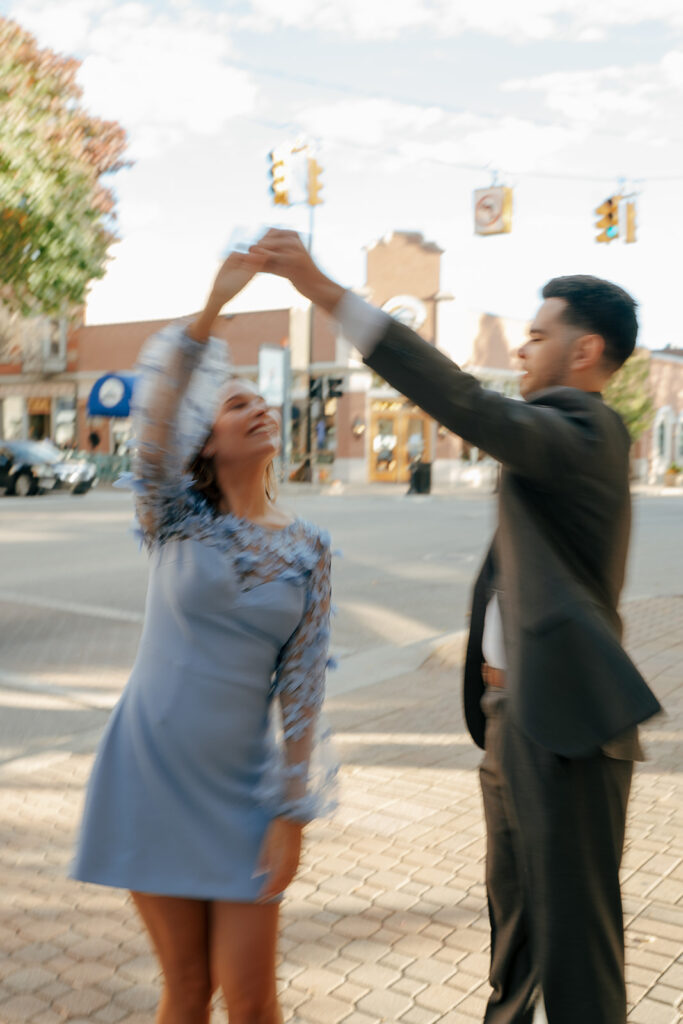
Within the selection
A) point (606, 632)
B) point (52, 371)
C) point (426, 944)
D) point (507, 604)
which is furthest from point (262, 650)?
point (52, 371)

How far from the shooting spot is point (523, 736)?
2.07 m

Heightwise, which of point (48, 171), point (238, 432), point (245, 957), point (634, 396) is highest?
point (48, 171)

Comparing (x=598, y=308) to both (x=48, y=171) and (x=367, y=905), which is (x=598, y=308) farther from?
(x=48, y=171)

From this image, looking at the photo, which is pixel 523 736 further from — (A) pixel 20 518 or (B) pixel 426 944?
(A) pixel 20 518

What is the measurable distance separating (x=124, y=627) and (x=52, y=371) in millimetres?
35772

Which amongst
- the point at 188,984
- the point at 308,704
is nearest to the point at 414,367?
the point at 308,704

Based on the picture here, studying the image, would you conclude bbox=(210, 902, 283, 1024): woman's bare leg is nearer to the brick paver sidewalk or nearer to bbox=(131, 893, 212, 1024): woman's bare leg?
bbox=(131, 893, 212, 1024): woman's bare leg

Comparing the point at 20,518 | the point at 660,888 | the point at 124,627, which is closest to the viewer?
the point at 660,888

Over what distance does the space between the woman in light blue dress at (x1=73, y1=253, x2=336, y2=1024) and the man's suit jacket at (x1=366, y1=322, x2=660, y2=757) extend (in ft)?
1.43

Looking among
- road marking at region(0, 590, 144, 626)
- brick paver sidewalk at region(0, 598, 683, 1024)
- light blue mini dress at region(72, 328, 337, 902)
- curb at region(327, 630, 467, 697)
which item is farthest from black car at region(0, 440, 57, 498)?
light blue mini dress at region(72, 328, 337, 902)

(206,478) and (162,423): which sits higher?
Answer: (162,423)

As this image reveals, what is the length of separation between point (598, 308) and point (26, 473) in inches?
1066

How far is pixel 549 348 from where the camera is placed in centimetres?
214

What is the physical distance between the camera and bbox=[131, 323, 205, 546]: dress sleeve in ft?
6.92
